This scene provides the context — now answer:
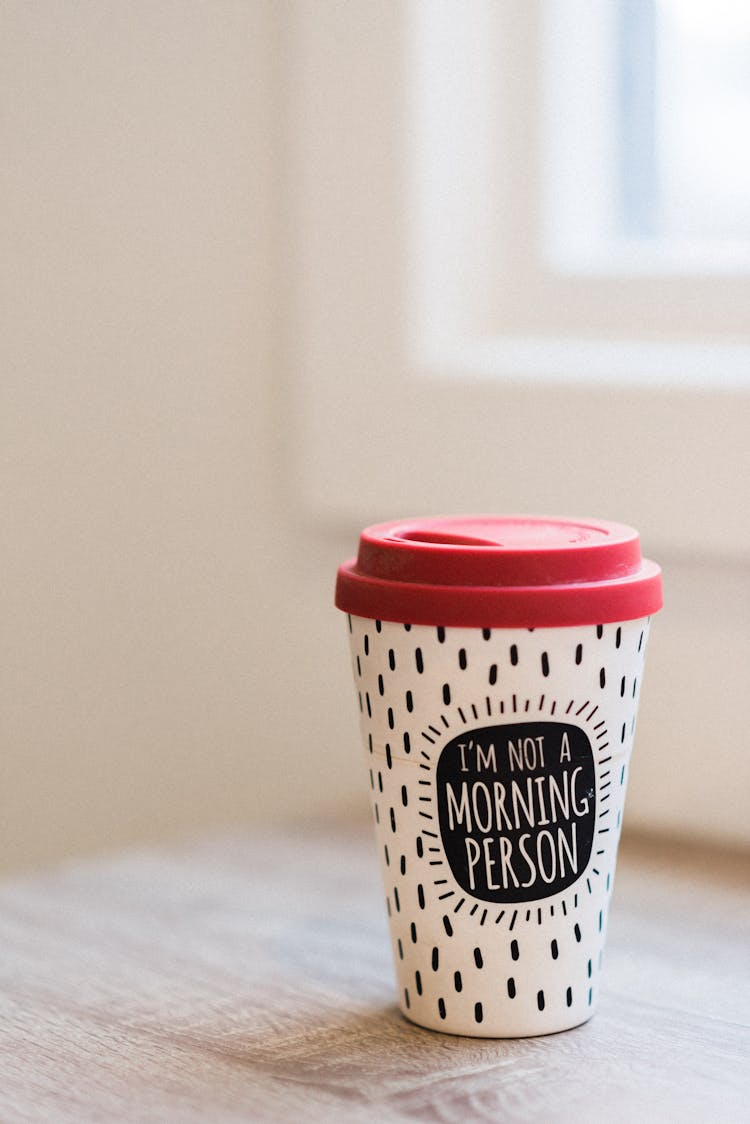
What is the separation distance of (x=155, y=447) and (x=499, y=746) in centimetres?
51

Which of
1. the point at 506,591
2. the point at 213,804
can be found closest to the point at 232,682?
the point at 213,804

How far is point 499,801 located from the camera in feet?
1.63

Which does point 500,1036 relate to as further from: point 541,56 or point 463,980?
point 541,56

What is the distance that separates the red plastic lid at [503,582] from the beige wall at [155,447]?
14.6 inches

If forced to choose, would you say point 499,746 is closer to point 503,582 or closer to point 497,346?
point 503,582

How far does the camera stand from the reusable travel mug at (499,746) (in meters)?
0.49

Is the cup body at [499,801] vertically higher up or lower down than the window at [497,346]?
lower down

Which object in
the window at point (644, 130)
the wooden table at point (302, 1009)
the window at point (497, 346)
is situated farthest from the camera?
the window at point (644, 130)

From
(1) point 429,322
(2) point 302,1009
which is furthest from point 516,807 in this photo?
(1) point 429,322

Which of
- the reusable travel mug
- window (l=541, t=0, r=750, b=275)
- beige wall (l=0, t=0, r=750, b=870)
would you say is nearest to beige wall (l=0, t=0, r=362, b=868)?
beige wall (l=0, t=0, r=750, b=870)

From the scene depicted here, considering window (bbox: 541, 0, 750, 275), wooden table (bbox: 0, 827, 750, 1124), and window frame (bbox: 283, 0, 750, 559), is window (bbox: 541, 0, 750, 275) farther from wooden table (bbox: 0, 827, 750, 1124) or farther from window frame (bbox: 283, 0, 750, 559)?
wooden table (bbox: 0, 827, 750, 1124)

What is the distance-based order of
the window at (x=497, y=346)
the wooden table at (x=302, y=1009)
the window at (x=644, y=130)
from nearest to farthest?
the wooden table at (x=302, y=1009), the window at (x=497, y=346), the window at (x=644, y=130)

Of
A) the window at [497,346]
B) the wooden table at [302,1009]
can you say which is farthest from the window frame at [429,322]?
the wooden table at [302,1009]

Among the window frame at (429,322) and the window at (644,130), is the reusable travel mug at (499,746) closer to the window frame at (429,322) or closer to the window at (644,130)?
the window frame at (429,322)
